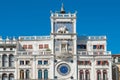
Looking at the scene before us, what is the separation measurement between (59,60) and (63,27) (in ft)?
27.0

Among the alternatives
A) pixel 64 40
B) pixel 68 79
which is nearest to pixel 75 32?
pixel 64 40

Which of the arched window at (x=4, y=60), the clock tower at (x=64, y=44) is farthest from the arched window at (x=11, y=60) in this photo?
the clock tower at (x=64, y=44)

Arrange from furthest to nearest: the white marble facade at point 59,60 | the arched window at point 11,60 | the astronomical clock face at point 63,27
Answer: the arched window at point 11,60 → the astronomical clock face at point 63,27 → the white marble facade at point 59,60

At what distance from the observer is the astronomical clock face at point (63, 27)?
363 ft

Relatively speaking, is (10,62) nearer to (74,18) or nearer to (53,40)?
(53,40)

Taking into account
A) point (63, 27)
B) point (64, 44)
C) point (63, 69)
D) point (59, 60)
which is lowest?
point (63, 69)

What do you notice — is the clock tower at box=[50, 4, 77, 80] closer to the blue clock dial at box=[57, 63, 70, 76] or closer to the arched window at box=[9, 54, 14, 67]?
the blue clock dial at box=[57, 63, 70, 76]

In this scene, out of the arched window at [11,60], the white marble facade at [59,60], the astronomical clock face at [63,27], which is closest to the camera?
the white marble facade at [59,60]

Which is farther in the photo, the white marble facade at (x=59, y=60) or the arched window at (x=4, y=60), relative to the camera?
the arched window at (x=4, y=60)

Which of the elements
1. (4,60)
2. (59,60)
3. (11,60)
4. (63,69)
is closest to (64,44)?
(59,60)

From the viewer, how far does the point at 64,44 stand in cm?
10938

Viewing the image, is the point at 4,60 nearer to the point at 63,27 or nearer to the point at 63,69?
the point at 63,69

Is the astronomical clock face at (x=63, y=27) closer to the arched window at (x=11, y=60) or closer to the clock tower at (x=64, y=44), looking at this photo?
the clock tower at (x=64, y=44)

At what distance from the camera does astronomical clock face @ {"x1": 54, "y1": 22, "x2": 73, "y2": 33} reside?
363ft
